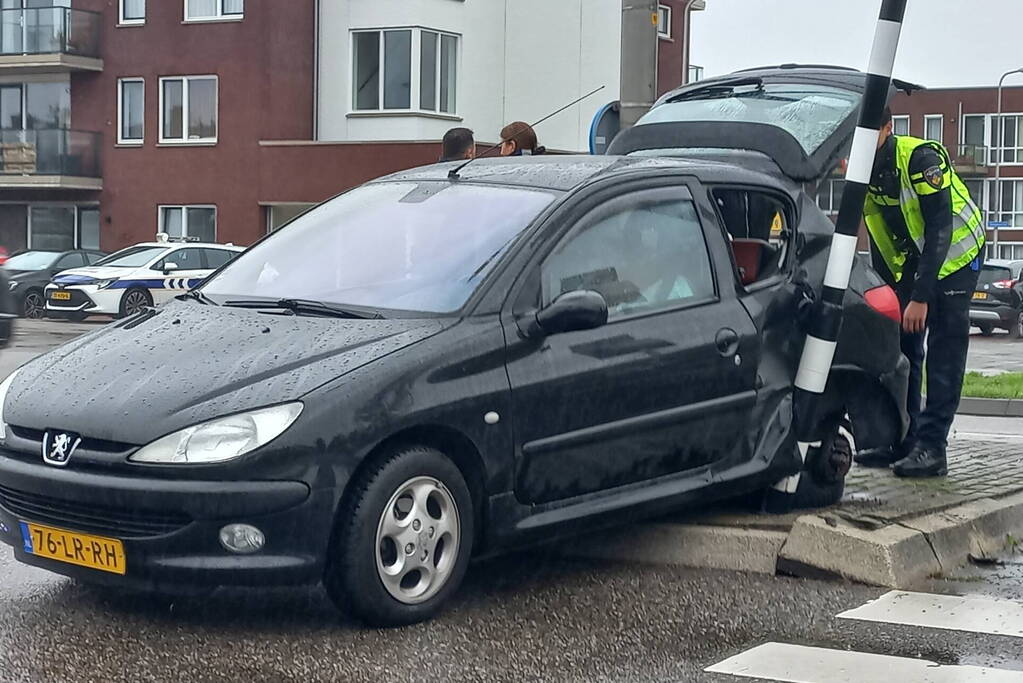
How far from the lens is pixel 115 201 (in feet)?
127

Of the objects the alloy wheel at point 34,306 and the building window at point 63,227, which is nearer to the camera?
the alloy wheel at point 34,306

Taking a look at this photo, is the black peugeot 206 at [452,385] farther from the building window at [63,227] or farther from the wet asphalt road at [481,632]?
the building window at [63,227]

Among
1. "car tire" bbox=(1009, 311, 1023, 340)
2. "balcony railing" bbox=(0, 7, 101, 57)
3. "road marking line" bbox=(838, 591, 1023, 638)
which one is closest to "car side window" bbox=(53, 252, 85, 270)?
"balcony railing" bbox=(0, 7, 101, 57)

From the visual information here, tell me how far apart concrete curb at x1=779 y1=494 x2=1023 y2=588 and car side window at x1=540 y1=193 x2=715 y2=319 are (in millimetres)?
1051

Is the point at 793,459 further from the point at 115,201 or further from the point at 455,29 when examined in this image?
the point at 115,201

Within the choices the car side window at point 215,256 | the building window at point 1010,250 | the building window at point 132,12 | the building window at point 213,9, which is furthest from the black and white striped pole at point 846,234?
the building window at point 1010,250

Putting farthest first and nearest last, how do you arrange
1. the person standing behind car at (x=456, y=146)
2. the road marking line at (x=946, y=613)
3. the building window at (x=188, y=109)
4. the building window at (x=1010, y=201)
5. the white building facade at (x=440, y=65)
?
the building window at (x=1010, y=201)
the building window at (x=188, y=109)
the white building facade at (x=440, y=65)
the person standing behind car at (x=456, y=146)
the road marking line at (x=946, y=613)

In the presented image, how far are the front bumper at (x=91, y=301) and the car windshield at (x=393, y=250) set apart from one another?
2231 cm

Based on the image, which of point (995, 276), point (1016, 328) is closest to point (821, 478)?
point (995, 276)

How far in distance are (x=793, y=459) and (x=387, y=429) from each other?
88.0 inches

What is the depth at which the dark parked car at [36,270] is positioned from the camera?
30.0 metres

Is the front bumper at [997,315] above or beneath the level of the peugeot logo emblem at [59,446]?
beneath

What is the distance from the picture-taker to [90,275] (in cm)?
2861

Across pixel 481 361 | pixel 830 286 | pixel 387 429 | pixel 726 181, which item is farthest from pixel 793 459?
pixel 387 429
